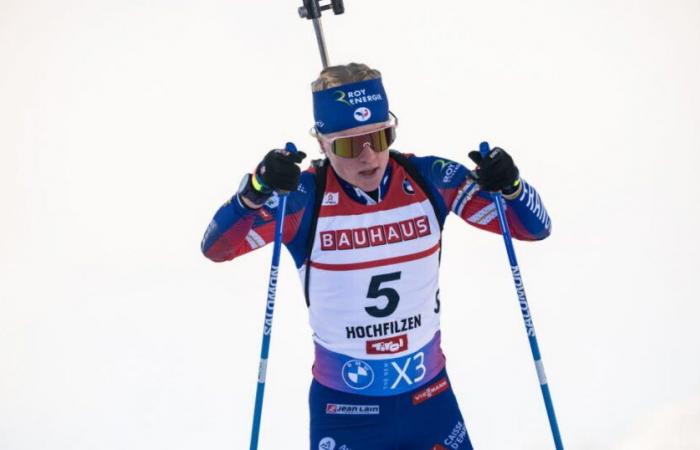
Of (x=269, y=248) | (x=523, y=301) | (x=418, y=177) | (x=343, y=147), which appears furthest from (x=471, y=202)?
(x=269, y=248)

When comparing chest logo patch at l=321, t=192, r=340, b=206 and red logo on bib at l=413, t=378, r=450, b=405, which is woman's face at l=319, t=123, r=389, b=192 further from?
red logo on bib at l=413, t=378, r=450, b=405

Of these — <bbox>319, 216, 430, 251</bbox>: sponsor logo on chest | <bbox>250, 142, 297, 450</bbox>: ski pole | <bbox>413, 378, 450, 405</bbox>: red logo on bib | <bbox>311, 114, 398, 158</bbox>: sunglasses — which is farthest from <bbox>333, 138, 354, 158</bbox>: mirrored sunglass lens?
<bbox>413, 378, 450, 405</bbox>: red logo on bib

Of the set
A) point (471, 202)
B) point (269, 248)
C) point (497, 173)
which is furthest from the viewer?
point (269, 248)

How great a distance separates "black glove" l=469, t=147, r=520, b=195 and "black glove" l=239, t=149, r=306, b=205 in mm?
540

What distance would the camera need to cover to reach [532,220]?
8.72 feet

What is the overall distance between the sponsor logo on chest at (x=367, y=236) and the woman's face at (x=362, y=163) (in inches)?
5.2

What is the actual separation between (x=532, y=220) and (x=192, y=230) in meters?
4.85

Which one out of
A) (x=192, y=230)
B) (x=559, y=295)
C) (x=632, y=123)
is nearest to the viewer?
(x=559, y=295)

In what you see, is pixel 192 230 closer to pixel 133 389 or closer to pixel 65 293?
pixel 65 293

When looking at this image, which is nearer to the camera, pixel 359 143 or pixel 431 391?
pixel 359 143

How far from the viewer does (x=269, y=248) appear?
659 cm

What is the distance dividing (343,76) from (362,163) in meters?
0.33

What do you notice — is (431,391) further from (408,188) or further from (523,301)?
(408,188)

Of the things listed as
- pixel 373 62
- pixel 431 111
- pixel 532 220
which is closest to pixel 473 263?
pixel 431 111
